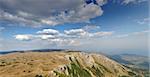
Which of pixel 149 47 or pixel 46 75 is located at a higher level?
pixel 149 47

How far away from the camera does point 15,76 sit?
147375mm

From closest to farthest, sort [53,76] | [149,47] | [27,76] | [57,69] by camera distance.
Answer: [149,47], [27,76], [53,76], [57,69]

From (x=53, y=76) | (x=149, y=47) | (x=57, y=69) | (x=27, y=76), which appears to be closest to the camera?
(x=149, y=47)

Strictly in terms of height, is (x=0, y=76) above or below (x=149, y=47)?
below

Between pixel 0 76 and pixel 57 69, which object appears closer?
pixel 0 76

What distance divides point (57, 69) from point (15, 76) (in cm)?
5255

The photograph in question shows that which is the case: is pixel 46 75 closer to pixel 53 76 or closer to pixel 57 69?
pixel 53 76

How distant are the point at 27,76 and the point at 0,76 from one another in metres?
23.7

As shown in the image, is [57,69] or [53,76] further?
[57,69]

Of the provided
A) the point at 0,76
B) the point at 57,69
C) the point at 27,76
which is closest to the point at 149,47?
the point at 27,76

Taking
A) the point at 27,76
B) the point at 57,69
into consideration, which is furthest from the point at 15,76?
the point at 57,69

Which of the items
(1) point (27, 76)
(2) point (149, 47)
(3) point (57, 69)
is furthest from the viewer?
(3) point (57, 69)

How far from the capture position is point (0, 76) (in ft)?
483

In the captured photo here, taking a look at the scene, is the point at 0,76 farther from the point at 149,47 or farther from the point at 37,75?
the point at 149,47
